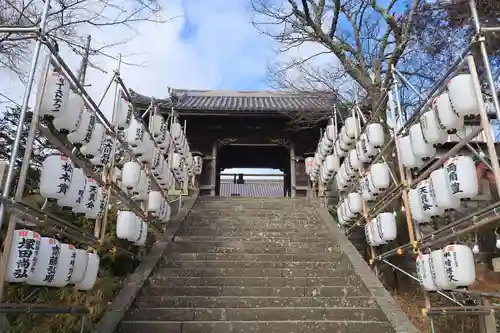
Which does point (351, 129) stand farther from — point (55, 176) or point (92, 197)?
point (55, 176)

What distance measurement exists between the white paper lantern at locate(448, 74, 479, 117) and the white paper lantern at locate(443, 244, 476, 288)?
4.60ft

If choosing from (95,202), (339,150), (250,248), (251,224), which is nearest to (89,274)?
(95,202)

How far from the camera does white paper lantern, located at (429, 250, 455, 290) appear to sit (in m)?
4.09

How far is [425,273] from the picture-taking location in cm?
449

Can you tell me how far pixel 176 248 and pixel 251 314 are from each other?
8.69 feet

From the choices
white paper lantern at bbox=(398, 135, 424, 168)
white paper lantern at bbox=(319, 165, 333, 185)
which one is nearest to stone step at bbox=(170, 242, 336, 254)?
white paper lantern at bbox=(319, 165, 333, 185)

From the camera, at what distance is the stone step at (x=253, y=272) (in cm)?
639

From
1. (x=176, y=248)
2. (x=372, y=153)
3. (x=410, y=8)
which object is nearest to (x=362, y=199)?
(x=372, y=153)

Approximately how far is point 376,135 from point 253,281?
3.18m

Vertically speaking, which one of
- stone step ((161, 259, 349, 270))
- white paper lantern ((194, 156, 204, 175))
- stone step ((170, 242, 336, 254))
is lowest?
stone step ((161, 259, 349, 270))

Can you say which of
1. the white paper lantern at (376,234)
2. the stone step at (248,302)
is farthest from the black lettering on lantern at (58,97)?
the white paper lantern at (376,234)

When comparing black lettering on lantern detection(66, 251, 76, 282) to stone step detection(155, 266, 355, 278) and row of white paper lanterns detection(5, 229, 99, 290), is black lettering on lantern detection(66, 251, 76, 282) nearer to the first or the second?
row of white paper lanterns detection(5, 229, 99, 290)

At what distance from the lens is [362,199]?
7227mm

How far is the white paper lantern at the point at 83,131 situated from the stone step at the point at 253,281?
102 inches
